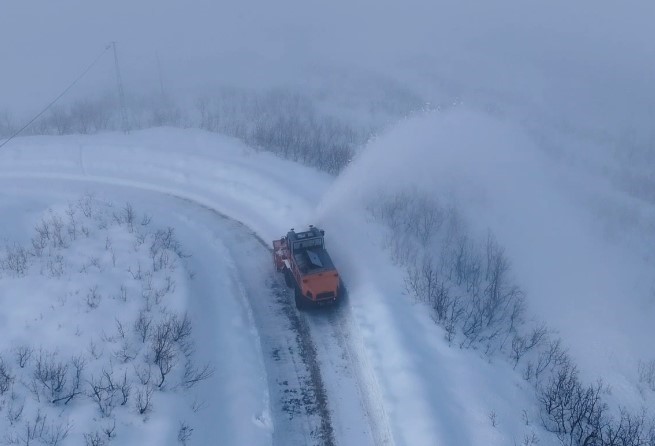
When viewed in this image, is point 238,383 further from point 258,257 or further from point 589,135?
point 589,135

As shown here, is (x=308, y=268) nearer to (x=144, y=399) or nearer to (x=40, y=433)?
(x=144, y=399)

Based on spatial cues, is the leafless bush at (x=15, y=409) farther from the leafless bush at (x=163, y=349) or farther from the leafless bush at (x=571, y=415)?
the leafless bush at (x=571, y=415)

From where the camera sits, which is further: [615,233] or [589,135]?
[589,135]

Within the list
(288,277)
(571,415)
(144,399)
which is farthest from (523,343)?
(144,399)

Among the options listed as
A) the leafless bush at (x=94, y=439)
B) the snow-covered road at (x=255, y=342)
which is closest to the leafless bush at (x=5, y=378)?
the leafless bush at (x=94, y=439)

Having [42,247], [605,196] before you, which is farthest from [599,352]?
[605,196]

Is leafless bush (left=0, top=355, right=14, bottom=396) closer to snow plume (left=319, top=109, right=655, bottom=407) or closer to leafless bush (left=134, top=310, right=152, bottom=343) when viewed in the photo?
leafless bush (left=134, top=310, right=152, bottom=343)

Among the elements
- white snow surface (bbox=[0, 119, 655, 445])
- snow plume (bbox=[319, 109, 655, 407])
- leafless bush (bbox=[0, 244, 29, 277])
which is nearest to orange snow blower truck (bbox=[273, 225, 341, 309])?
white snow surface (bbox=[0, 119, 655, 445])
